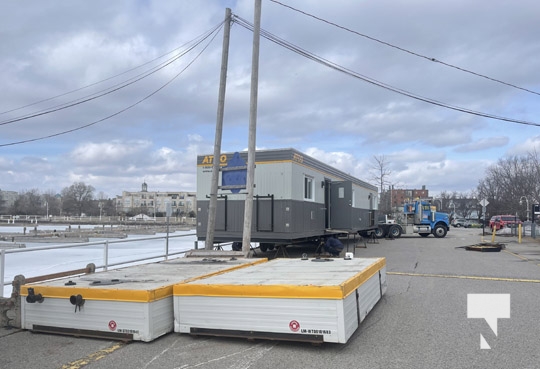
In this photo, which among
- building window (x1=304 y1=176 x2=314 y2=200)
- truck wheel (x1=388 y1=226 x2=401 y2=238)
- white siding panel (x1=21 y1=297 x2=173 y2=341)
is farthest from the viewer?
truck wheel (x1=388 y1=226 x2=401 y2=238)

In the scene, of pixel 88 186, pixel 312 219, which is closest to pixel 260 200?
pixel 312 219

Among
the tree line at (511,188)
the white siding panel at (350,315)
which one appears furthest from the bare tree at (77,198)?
the white siding panel at (350,315)

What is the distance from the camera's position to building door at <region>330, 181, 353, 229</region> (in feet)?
62.4

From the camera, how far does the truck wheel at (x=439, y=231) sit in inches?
1314

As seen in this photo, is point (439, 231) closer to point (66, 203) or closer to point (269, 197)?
point (269, 197)

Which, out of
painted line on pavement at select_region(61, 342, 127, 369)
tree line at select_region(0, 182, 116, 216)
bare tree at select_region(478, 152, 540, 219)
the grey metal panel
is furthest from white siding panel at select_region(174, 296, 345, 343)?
tree line at select_region(0, 182, 116, 216)

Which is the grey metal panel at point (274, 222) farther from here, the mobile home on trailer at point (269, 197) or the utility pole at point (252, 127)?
the utility pole at point (252, 127)

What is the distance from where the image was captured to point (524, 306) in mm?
8148

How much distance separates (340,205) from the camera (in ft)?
62.7

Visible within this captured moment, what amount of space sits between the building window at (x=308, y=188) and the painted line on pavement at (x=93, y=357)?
11.1 meters

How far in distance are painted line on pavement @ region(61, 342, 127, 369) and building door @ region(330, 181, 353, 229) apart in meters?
14.1

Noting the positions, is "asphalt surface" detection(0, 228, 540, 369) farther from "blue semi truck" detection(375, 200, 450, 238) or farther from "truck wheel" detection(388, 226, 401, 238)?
"blue semi truck" detection(375, 200, 450, 238)

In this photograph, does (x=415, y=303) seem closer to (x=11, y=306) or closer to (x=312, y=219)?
(x=11, y=306)

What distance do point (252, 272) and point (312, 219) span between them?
9.68 m
